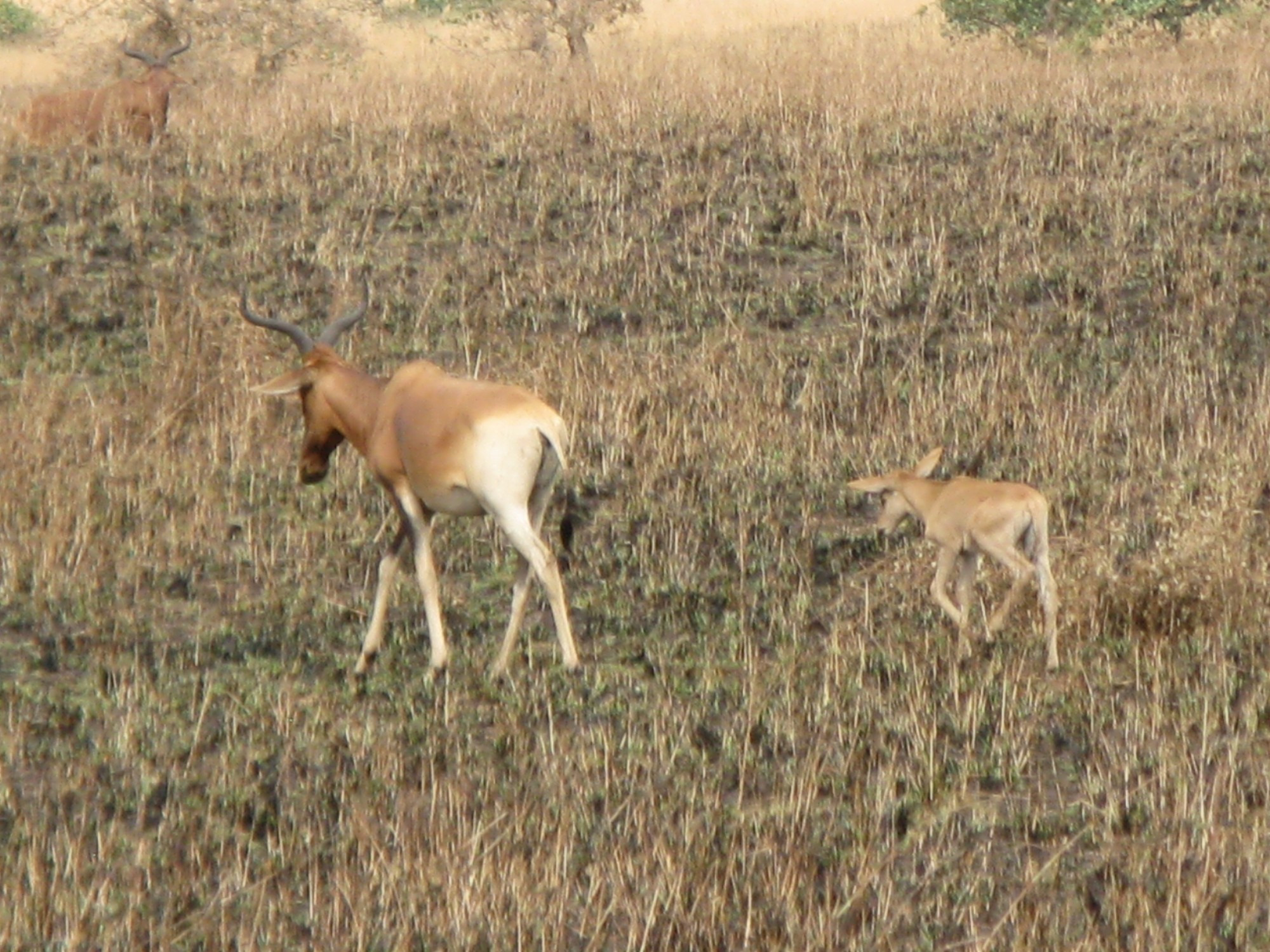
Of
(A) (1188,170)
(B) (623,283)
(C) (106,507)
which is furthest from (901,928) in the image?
(A) (1188,170)

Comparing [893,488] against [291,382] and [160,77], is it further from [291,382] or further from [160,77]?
[160,77]

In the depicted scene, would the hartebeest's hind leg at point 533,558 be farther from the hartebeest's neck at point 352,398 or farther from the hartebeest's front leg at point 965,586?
the hartebeest's front leg at point 965,586

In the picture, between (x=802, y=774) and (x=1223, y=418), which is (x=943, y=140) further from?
(x=802, y=774)

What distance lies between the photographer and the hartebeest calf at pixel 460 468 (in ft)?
24.6

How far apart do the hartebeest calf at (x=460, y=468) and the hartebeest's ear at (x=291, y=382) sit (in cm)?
8

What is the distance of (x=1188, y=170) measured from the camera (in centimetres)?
1413

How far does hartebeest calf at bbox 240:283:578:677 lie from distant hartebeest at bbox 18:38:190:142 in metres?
8.20

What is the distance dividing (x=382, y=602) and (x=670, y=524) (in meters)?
1.86

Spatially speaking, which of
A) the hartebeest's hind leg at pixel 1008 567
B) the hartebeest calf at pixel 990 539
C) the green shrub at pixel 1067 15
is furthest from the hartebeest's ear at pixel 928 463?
the green shrub at pixel 1067 15

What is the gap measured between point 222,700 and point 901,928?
2913 millimetres

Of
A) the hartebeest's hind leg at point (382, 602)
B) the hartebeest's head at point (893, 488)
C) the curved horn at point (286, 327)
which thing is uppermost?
the curved horn at point (286, 327)

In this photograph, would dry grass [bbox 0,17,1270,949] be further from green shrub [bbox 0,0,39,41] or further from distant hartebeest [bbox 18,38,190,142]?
green shrub [bbox 0,0,39,41]

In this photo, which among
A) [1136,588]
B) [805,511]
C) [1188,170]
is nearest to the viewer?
[1136,588]

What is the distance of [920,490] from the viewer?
27.8 feet
